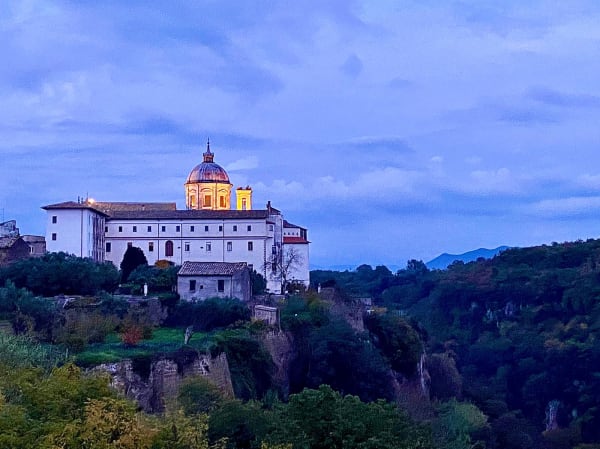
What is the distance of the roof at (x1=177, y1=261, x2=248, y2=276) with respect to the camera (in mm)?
44688

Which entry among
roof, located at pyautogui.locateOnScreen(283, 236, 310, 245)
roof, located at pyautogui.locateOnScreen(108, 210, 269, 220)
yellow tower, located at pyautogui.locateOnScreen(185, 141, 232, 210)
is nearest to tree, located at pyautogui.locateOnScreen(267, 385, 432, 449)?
roof, located at pyautogui.locateOnScreen(108, 210, 269, 220)

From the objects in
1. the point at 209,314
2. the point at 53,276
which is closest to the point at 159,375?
the point at 209,314

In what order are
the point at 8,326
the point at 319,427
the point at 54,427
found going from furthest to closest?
the point at 8,326 < the point at 319,427 < the point at 54,427

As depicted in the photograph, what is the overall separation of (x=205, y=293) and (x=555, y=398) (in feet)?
108

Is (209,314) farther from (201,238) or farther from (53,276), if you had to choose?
(201,238)

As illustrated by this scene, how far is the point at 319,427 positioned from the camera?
74.9 feet

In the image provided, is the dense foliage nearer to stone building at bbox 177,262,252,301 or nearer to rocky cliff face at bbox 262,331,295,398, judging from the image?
stone building at bbox 177,262,252,301

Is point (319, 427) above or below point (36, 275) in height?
below

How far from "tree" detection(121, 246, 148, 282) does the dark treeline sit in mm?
9975

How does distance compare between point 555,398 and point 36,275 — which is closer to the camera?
point 36,275

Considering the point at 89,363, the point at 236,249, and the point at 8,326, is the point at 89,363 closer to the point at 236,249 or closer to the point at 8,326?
the point at 8,326

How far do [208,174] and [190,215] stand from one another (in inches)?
253

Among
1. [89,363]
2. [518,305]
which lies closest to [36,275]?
[89,363]

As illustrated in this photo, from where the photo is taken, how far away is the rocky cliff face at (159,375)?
29.7 meters
